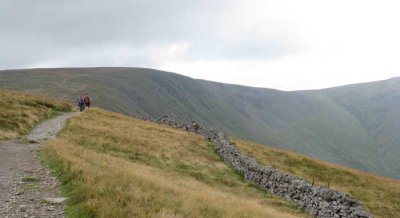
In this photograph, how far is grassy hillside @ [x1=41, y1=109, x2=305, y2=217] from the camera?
17.3 meters

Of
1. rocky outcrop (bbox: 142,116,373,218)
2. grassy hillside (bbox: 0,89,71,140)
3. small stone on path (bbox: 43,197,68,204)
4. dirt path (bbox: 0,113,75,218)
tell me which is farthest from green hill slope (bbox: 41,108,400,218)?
grassy hillside (bbox: 0,89,71,140)

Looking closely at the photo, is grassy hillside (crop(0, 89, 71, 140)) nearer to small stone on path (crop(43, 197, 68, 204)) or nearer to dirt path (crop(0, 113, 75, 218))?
dirt path (crop(0, 113, 75, 218))

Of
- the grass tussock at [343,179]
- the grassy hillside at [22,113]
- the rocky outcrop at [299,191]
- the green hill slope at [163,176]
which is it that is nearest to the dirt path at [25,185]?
the green hill slope at [163,176]

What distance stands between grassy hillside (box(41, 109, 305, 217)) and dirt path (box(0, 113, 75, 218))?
0.72m

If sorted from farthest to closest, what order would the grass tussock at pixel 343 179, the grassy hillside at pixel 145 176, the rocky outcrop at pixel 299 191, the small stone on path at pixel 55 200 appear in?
1. the grass tussock at pixel 343 179
2. the rocky outcrop at pixel 299 191
3. the grassy hillside at pixel 145 176
4. the small stone on path at pixel 55 200

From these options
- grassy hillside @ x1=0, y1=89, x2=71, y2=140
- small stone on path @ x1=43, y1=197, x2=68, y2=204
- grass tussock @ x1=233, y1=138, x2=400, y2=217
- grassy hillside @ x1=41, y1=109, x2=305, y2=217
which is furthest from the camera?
grass tussock @ x1=233, y1=138, x2=400, y2=217

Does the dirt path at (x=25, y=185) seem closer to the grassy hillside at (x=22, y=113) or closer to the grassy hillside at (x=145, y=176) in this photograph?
the grassy hillside at (x=145, y=176)

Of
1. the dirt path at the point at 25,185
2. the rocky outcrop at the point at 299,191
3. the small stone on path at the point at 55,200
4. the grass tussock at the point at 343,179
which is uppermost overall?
the small stone on path at the point at 55,200

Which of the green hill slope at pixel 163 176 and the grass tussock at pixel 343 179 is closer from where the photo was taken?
the green hill slope at pixel 163 176

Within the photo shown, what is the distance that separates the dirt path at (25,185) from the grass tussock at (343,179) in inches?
1202

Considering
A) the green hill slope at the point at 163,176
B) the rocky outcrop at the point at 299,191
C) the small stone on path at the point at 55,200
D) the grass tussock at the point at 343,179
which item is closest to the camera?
the small stone on path at the point at 55,200

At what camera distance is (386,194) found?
156ft

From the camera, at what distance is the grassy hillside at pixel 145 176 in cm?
1733

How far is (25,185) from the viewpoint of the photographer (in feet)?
66.4
